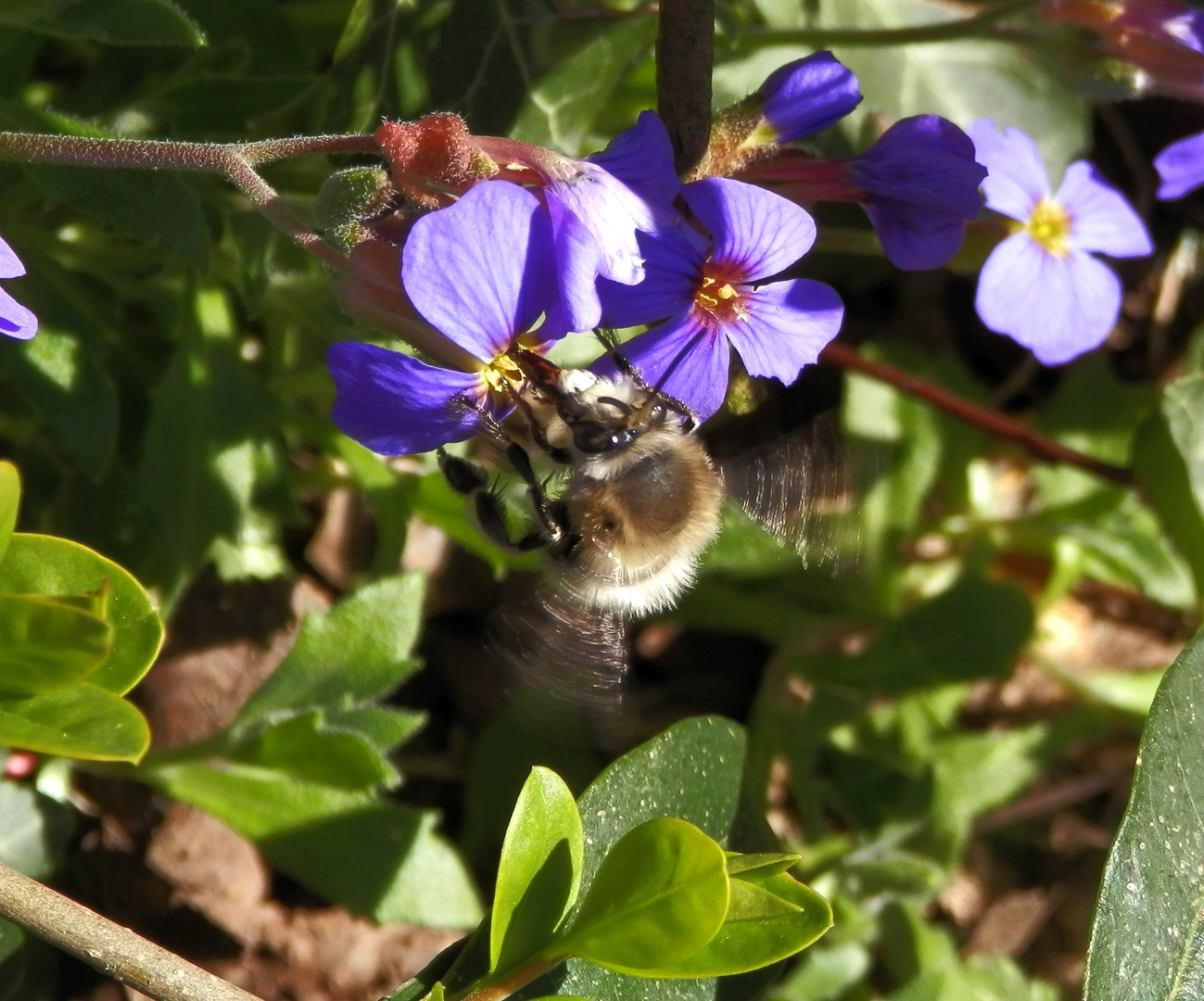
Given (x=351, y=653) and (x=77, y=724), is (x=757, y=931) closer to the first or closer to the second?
(x=77, y=724)

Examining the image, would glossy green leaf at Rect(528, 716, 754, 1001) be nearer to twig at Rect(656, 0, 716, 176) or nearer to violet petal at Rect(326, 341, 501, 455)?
violet petal at Rect(326, 341, 501, 455)

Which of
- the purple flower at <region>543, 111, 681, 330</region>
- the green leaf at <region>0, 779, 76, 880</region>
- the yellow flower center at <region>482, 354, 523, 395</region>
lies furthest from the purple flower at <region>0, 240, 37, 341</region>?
the green leaf at <region>0, 779, 76, 880</region>

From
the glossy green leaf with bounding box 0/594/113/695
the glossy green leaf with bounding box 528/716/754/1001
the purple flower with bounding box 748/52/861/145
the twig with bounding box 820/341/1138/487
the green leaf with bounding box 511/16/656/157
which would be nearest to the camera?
the glossy green leaf with bounding box 0/594/113/695

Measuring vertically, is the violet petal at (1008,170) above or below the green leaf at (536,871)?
above

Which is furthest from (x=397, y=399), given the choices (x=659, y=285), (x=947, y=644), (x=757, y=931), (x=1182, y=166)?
(x=947, y=644)

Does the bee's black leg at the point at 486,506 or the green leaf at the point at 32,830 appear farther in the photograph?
the green leaf at the point at 32,830

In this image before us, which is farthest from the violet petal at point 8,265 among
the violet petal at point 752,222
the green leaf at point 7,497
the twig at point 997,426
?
the twig at point 997,426

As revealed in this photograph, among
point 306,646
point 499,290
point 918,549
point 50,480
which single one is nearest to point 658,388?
point 499,290

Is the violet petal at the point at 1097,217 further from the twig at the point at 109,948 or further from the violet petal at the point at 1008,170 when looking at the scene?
the twig at the point at 109,948
